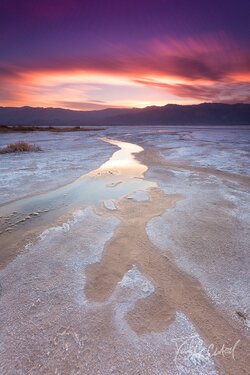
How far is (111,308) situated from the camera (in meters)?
2.87

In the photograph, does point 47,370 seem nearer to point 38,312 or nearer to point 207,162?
point 38,312

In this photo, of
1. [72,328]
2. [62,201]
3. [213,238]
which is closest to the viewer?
[72,328]

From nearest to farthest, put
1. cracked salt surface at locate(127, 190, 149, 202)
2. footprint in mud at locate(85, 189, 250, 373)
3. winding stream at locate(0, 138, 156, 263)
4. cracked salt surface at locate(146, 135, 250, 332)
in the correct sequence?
footprint in mud at locate(85, 189, 250, 373), cracked salt surface at locate(146, 135, 250, 332), winding stream at locate(0, 138, 156, 263), cracked salt surface at locate(127, 190, 149, 202)

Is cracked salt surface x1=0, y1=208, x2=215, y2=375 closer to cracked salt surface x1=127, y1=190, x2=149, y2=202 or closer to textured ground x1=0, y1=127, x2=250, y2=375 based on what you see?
textured ground x1=0, y1=127, x2=250, y2=375

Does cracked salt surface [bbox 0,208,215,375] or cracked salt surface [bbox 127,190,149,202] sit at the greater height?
cracked salt surface [bbox 0,208,215,375]
